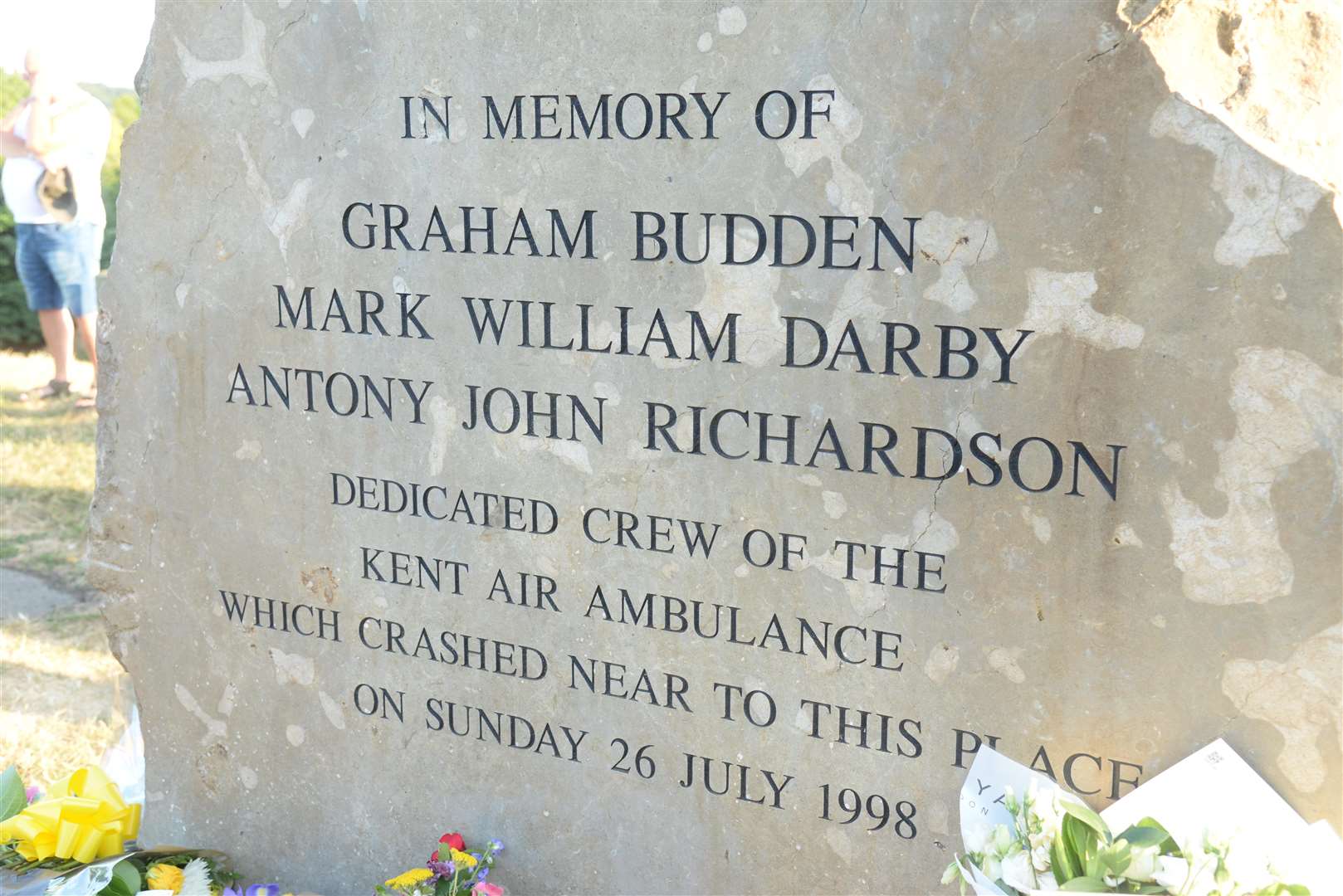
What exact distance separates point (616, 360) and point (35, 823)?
5.76 ft

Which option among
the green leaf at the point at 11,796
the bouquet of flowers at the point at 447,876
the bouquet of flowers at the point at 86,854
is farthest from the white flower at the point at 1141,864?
the green leaf at the point at 11,796

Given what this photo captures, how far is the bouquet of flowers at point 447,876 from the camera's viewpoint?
2582 mm

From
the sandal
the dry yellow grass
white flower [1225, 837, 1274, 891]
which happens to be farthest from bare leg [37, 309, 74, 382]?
white flower [1225, 837, 1274, 891]

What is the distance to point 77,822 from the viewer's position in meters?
2.96

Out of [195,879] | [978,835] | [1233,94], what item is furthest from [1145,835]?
[195,879]

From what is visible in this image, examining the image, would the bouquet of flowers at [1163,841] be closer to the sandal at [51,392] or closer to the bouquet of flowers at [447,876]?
the bouquet of flowers at [447,876]

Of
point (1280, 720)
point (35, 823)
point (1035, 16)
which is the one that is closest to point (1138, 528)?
point (1280, 720)

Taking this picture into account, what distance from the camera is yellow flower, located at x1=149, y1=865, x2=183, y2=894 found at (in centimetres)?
276

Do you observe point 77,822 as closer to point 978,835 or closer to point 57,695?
point 57,695

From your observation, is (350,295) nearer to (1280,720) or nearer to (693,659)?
(693,659)

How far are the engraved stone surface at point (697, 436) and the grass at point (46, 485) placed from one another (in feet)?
7.97

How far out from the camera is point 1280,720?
204cm

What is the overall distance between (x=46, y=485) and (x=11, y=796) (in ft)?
12.6

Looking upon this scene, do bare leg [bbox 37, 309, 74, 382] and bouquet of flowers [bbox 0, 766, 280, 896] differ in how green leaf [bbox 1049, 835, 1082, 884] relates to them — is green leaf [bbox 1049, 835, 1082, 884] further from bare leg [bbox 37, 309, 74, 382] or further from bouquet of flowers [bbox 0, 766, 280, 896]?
bare leg [bbox 37, 309, 74, 382]
